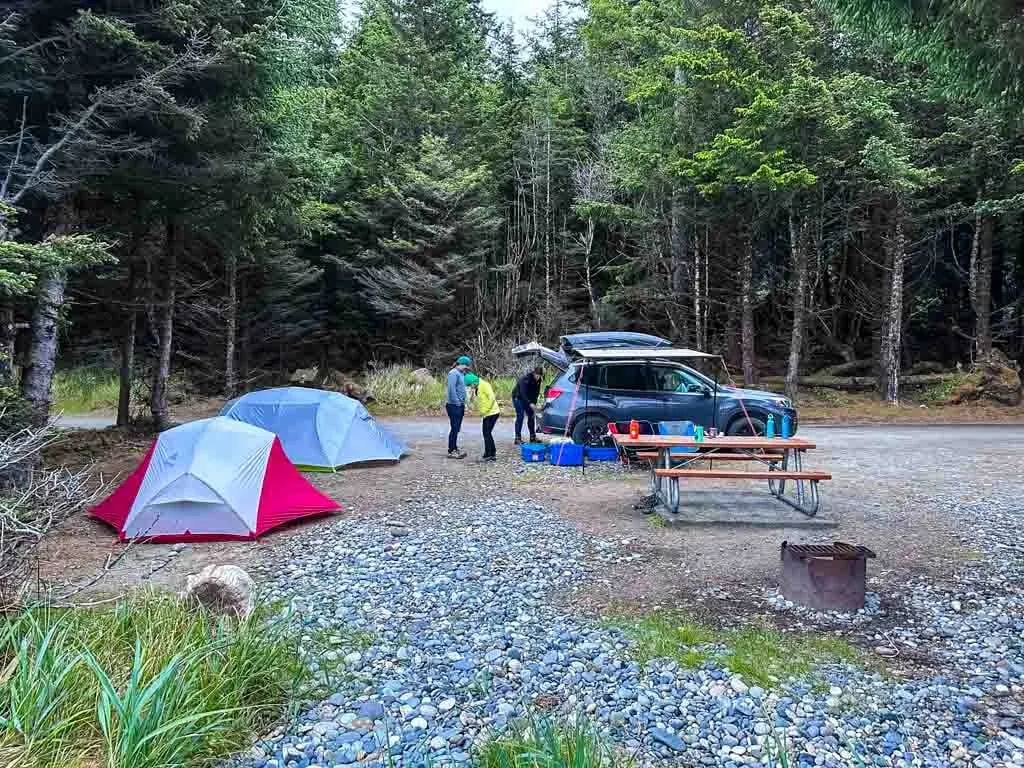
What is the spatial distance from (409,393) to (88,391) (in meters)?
10.6

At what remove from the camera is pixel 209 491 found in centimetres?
634

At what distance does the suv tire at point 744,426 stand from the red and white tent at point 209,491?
284 inches

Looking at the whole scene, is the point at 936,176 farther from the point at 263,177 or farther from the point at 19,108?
the point at 19,108

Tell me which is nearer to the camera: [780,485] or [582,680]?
[582,680]

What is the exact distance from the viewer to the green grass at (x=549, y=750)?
2.50 meters

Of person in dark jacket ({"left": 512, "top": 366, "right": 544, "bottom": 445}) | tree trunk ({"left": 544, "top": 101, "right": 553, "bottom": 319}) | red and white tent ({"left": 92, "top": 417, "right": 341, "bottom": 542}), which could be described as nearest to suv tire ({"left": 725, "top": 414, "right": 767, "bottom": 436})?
person in dark jacket ({"left": 512, "top": 366, "right": 544, "bottom": 445})

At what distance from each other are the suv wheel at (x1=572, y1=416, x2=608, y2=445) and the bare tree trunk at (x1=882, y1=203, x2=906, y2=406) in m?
11.1

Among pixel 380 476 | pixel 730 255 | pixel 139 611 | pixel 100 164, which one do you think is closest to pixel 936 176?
pixel 730 255

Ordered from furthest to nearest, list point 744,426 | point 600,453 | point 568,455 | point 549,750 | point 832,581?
point 744,426 < point 600,453 < point 568,455 < point 832,581 < point 549,750

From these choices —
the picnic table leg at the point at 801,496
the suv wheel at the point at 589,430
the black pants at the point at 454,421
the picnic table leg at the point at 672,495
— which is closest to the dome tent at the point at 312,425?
the black pants at the point at 454,421

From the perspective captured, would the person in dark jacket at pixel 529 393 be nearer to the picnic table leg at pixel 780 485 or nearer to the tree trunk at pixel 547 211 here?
the picnic table leg at pixel 780 485

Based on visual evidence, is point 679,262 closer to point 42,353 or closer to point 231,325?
point 231,325

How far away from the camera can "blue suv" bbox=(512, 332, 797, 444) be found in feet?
36.0

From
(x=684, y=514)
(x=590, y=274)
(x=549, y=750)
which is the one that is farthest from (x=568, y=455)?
(x=590, y=274)
